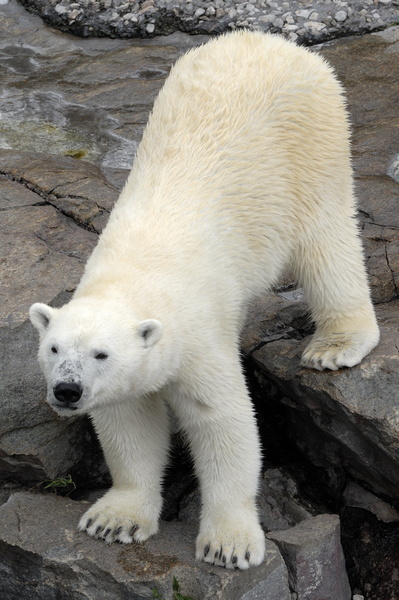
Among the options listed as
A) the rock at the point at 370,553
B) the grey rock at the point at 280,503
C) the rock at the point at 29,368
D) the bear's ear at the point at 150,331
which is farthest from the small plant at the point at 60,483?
the rock at the point at 370,553

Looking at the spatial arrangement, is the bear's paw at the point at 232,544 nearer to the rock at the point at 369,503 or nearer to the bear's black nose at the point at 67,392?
the rock at the point at 369,503

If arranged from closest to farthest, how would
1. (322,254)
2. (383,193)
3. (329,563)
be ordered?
(329,563)
(322,254)
(383,193)

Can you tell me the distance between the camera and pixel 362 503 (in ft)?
13.2

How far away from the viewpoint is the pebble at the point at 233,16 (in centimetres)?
779

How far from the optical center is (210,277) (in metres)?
3.53

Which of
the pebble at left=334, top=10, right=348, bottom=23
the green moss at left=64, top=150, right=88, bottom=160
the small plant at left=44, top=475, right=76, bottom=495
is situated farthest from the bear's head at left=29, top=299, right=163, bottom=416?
the pebble at left=334, top=10, right=348, bottom=23

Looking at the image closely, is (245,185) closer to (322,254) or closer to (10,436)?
(322,254)

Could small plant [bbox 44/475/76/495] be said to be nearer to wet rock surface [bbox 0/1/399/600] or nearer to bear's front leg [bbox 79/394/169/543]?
wet rock surface [bbox 0/1/399/600]

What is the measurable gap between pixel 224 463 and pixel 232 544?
0.32m

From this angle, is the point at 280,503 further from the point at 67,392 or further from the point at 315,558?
the point at 67,392

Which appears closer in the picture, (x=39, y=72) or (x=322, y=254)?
(x=322, y=254)

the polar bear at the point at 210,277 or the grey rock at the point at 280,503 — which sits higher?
the polar bear at the point at 210,277

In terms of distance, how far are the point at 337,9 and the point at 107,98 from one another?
2.47 meters

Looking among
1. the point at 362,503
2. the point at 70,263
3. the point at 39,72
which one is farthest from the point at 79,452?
the point at 39,72
